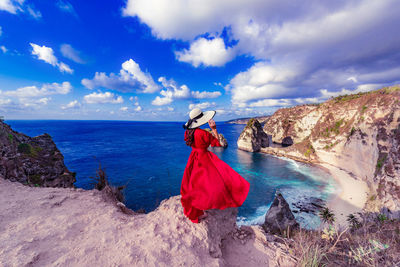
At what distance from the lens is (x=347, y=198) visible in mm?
22500

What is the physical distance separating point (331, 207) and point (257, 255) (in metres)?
26.0

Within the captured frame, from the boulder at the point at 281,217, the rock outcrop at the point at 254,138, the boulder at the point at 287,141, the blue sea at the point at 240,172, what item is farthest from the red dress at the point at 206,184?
the boulder at the point at 287,141

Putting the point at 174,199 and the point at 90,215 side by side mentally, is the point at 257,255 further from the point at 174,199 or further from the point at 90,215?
the point at 90,215

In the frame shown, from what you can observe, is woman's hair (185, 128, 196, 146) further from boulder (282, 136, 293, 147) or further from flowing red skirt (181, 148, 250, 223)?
boulder (282, 136, 293, 147)

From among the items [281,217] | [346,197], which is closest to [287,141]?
[346,197]

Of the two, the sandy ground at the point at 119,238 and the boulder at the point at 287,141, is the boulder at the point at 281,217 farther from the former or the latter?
the boulder at the point at 287,141

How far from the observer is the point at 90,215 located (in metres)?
4.39

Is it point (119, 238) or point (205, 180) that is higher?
point (205, 180)

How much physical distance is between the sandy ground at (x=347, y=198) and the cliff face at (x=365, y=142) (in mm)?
1295

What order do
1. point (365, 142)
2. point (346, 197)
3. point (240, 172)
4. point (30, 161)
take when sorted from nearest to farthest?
point (30, 161)
point (346, 197)
point (365, 142)
point (240, 172)

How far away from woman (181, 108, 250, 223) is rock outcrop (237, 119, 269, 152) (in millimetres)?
51640

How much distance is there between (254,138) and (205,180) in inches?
2088

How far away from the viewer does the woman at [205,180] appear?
3.47 metres

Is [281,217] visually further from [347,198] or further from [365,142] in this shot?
[365,142]
